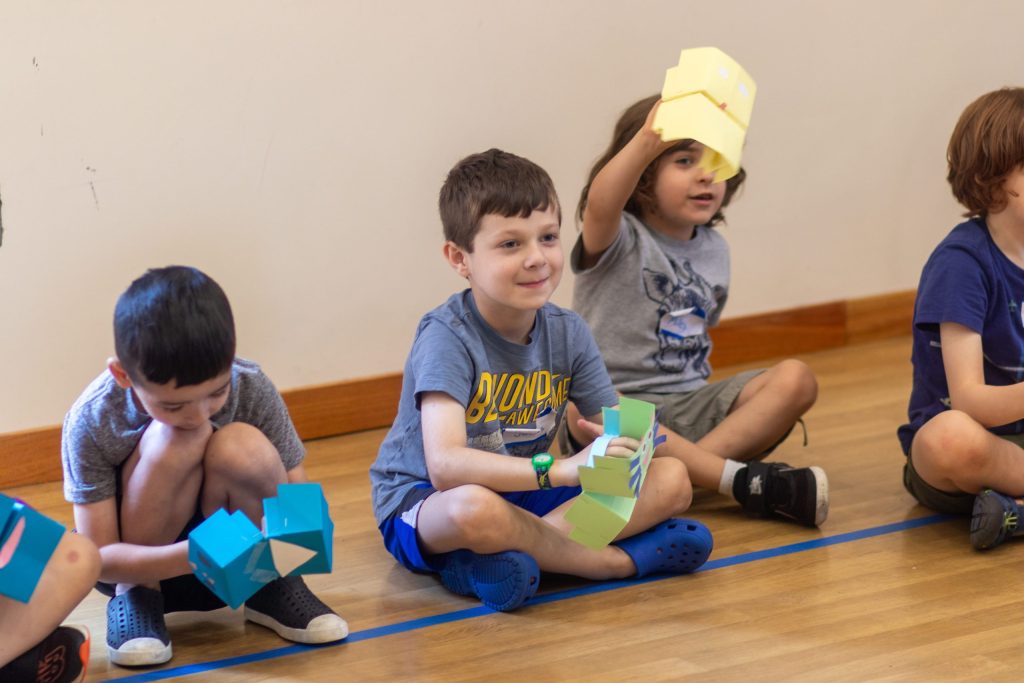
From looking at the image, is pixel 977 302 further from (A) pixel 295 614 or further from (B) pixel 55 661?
(B) pixel 55 661

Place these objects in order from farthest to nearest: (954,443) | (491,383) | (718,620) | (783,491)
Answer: (783,491), (954,443), (491,383), (718,620)

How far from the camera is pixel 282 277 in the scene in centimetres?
250

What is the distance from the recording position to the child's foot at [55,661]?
1417 mm

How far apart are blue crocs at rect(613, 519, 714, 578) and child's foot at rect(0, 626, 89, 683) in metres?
0.74

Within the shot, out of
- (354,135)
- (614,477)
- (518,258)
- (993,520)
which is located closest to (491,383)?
(518,258)

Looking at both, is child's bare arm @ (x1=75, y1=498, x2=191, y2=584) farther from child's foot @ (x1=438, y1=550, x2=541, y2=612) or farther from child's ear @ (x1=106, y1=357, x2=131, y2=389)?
child's foot @ (x1=438, y1=550, x2=541, y2=612)

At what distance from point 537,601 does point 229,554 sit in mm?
491

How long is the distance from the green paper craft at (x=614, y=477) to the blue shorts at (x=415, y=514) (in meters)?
0.23

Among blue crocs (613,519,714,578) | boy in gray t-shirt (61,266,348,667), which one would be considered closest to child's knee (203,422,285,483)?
boy in gray t-shirt (61,266,348,667)

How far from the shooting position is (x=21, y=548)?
139 cm

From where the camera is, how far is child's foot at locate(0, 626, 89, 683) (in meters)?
1.42

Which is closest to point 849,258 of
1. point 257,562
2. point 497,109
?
point 497,109

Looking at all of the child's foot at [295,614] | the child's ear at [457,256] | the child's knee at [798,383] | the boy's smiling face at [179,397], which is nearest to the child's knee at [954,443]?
the child's knee at [798,383]

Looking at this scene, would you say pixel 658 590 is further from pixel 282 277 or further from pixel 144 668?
pixel 282 277
